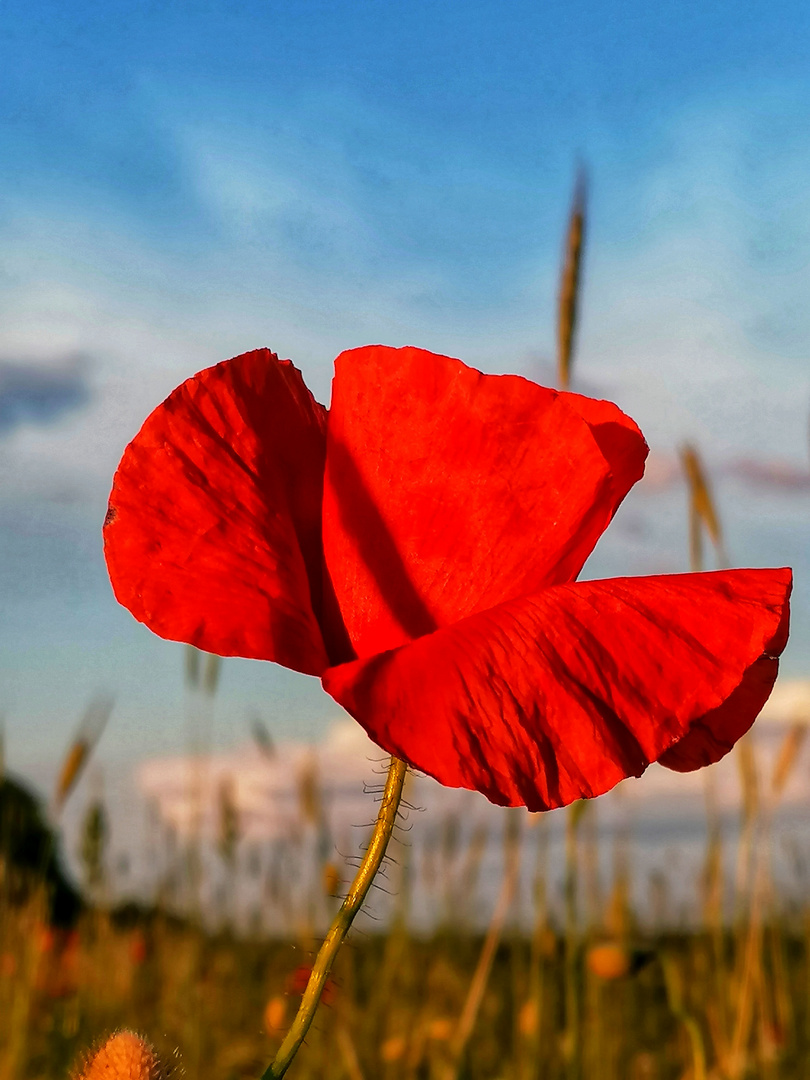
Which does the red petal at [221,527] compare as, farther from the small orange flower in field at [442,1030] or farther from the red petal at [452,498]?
the small orange flower in field at [442,1030]

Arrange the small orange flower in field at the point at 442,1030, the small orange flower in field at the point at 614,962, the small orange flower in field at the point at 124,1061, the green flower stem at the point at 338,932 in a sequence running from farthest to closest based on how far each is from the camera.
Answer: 1. the small orange flower in field at the point at 442,1030
2. the small orange flower in field at the point at 614,962
3. the small orange flower in field at the point at 124,1061
4. the green flower stem at the point at 338,932

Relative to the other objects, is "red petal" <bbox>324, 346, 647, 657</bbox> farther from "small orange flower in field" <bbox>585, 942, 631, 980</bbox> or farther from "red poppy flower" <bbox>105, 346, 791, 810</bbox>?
"small orange flower in field" <bbox>585, 942, 631, 980</bbox>

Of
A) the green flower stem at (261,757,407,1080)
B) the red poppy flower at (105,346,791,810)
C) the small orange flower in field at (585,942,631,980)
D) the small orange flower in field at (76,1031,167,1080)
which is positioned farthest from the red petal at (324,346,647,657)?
the small orange flower in field at (585,942,631,980)

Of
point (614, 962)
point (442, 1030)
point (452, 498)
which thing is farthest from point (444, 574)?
point (442, 1030)

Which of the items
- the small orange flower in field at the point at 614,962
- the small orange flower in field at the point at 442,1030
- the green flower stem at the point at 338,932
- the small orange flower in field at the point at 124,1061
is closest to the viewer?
the green flower stem at the point at 338,932

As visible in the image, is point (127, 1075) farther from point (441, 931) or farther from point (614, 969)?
point (441, 931)

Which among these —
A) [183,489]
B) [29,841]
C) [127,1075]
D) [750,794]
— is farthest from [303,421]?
[29,841]

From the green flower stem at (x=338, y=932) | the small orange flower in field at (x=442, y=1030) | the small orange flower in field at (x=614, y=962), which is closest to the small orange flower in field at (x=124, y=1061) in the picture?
the green flower stem at (x=338, y=932)
